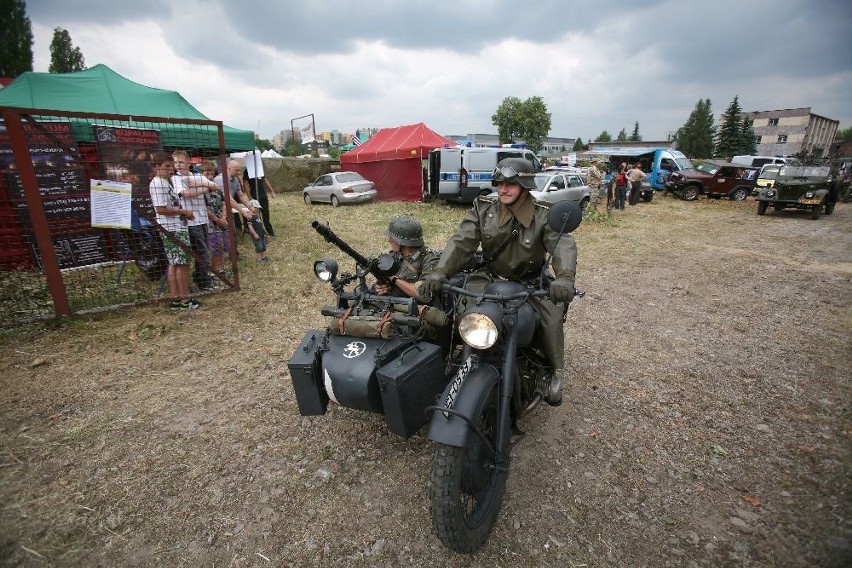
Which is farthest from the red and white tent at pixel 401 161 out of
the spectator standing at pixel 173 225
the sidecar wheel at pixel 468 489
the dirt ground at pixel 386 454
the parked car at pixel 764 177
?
the sidecar wheel at pixel 468 489

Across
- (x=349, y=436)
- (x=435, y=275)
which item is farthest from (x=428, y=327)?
(x=349, y=436)

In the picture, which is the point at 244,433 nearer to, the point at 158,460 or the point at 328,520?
the point at 158,460

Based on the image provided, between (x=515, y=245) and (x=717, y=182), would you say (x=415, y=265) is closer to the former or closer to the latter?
(x=515, y=245)

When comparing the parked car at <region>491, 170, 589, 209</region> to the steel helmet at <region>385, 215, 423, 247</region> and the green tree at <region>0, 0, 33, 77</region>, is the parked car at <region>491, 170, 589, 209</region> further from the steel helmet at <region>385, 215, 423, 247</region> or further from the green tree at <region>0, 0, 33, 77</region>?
the green tree at <region>0, 0, 33, 77</region>

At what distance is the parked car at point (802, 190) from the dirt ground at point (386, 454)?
34.2 ft

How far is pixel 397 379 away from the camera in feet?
7.77

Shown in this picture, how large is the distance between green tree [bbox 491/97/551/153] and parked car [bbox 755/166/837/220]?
46.4m

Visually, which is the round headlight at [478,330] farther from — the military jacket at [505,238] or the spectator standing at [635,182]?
the spectator standing at [635,182]

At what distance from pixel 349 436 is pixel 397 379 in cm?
110

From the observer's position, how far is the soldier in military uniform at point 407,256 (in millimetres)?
3320

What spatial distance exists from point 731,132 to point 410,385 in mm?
70660

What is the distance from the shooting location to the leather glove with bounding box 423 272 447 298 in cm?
267

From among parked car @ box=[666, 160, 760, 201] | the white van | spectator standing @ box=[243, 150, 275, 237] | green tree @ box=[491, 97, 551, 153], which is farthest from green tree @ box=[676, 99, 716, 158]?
spectator standing @ box=[243, 150, 275, 237]

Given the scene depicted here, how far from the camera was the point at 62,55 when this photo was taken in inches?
1363
